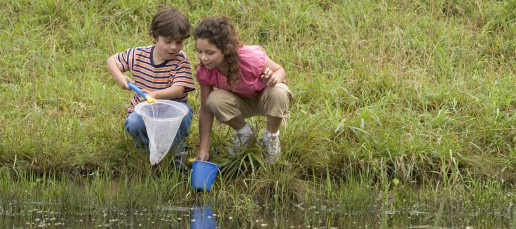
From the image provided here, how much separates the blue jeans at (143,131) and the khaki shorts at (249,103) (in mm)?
202

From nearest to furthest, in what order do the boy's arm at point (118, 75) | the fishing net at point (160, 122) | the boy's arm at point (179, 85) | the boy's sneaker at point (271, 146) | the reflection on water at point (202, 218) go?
1. the reflection on water at point (202, 218)
2. the fishing net at point (160, 122)
3. the boy's arm at point (118, 75)
4. the boy's arm at point (179, 85)
5. the boy's sneaker at point (271, 146)

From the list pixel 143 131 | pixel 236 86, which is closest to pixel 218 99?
pixel 236 86

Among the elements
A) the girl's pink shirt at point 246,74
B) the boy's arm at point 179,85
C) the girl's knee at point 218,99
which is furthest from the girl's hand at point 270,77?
the boy's arm at point 179,85

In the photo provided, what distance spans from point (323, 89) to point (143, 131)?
176 cm

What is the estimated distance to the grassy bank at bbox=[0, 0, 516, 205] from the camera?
6332mm

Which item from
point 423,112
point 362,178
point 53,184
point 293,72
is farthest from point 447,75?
point 53,184

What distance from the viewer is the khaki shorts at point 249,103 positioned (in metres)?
5.91

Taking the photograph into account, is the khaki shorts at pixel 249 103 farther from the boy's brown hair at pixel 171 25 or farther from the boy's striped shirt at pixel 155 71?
the boy's brown hair at pixel 171 25

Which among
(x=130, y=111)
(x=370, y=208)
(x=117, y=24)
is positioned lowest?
(x=370, y=208)

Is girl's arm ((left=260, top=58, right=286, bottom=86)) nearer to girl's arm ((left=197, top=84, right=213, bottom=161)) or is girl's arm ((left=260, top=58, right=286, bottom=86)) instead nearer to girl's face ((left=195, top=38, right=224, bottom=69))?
girl's face ((left=195, top=38, right=224, bottom=69))

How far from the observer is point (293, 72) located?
25.6 feet

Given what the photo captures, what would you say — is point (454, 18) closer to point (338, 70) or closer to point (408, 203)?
point (338, 70)

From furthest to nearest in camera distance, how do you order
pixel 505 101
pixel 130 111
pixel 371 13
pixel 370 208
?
pixel 371 13 < pixel 505 101 < pixel 130 111 < pixel 370 208

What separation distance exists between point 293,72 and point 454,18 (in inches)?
67.6
